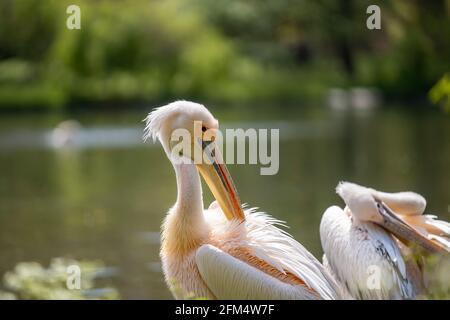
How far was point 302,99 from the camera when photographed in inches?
1636

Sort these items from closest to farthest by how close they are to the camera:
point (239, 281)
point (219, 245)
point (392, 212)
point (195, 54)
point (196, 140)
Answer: point (239, 281)
point (219, 245)
point (196, 140)
point (392, 212)
point (195, 54)

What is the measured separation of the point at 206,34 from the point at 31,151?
1005 inches

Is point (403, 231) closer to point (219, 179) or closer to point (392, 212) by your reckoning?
point (392, 212)

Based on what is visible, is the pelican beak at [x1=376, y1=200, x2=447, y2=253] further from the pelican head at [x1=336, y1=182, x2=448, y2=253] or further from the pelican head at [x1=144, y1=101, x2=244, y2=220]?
the pelican head at [x1=144, y1=101, x2=244, y2=220]

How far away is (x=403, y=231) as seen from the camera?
5477mm

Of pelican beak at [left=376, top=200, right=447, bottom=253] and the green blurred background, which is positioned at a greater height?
the green blurred background

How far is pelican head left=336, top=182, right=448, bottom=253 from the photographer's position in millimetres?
5436

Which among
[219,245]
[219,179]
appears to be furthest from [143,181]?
[219,245]

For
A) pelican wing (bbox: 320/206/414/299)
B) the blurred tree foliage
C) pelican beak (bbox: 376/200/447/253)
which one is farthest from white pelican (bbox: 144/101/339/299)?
the blurred tree foliage

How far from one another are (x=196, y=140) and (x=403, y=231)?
4.66 ft

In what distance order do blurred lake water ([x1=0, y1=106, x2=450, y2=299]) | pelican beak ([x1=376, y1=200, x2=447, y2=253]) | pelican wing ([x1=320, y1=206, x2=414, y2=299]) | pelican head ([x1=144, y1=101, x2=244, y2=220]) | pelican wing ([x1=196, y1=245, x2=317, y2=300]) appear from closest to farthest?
pelican wing ([x1=196, y1=245, x2=317, y2=300])
pelican head ([x1=144, y1=101, x2=244, y2=220])
pelican wing ([x1=320, y1=206, x2=414, y2=299])
pelican beak ([x1=376, y1=200, x2=447, y2=253])
blurred lake water ([x1=0, y1=106, x2=450, y2=299])

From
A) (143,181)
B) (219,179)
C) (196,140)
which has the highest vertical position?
(143,181)

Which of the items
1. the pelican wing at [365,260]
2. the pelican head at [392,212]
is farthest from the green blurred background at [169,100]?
the pelican wing at [365,260]

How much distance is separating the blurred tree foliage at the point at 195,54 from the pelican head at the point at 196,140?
32.4 metres
